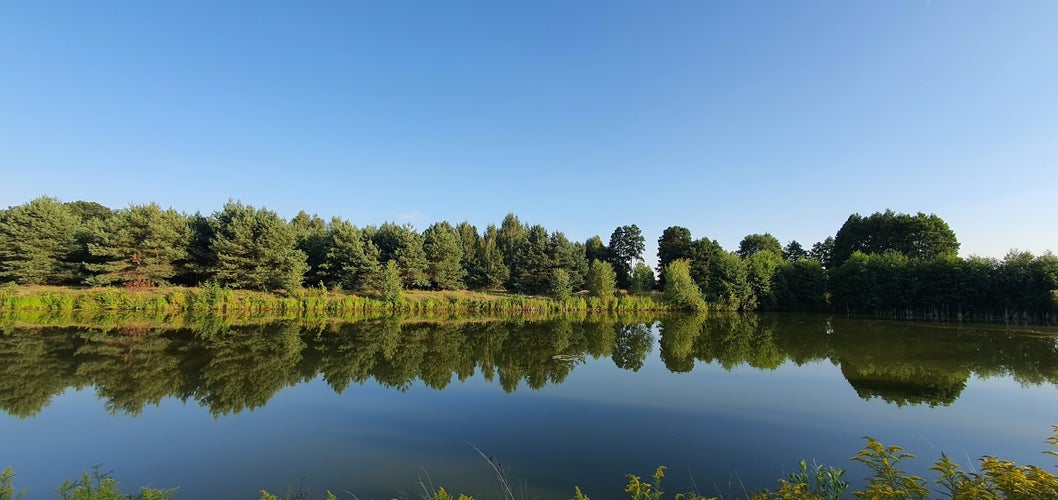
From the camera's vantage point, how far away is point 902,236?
154ft

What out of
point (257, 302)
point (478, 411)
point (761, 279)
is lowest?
point (478, 411)

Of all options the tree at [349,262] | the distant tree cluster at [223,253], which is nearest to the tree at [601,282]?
the distant tree cluster at [223,253]

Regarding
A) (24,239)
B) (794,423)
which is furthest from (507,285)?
(794,423)

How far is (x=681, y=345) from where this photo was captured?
19.0 metres

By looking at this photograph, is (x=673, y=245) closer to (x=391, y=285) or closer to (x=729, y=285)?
(x=729, y=285)

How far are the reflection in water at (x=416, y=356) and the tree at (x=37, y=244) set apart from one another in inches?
584

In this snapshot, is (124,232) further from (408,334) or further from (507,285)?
(507,285)

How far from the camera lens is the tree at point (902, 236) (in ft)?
149

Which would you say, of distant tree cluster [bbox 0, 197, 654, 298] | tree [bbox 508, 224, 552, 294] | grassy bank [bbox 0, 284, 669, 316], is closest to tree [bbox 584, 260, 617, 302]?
distant tree cluster [bbox 0, 197, 654, 298]

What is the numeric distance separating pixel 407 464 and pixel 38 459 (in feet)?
16.7

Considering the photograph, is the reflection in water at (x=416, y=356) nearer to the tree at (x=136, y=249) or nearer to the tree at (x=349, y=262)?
the tree at (x=136, y=249)

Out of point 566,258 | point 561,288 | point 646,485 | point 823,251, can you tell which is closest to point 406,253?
point 561,288

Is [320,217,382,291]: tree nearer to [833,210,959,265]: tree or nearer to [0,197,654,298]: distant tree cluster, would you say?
[0,197,654,298]: distant tree cluster

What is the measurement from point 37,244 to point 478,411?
37.9m
